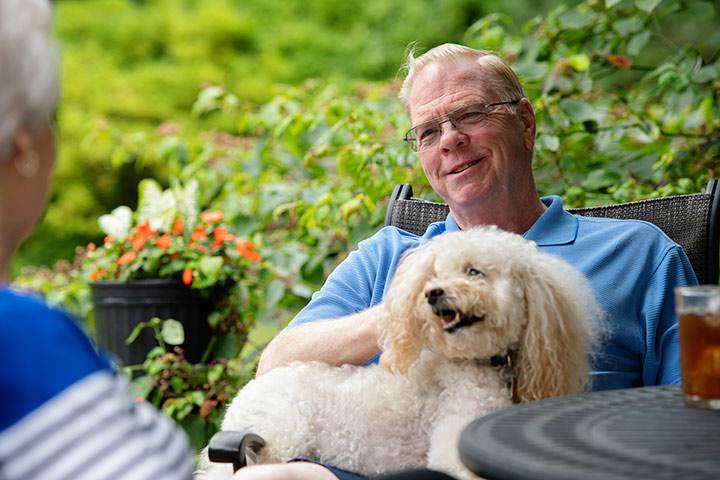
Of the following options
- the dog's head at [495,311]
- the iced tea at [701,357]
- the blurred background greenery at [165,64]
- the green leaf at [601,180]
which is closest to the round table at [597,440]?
the iced tea at [701,357]

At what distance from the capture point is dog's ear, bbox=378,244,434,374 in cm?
170

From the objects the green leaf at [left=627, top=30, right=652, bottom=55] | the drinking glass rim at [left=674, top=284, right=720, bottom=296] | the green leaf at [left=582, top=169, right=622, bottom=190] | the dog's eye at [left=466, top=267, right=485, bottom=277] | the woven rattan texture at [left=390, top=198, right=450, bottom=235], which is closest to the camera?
the drinking glass rim at [left=674, top=284, right=720, bottom=296]

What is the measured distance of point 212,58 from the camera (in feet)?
35.0

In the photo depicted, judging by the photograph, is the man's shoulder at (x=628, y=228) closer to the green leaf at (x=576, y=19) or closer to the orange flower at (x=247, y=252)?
the green leaf at (x=576, y=19)

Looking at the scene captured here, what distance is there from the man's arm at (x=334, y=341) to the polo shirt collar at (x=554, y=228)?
495mm

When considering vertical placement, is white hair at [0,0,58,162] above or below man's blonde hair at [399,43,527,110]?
below

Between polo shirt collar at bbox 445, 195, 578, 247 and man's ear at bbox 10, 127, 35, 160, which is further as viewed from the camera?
polo shirt collar at bbox 445, 195, 578, 247

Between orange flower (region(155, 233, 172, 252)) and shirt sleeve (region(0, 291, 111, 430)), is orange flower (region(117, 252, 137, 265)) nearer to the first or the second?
orange flower (region(155, 233, 172, 252))

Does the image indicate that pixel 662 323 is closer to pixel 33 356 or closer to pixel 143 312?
pixel 33 356

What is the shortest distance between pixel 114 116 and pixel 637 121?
28.9ft

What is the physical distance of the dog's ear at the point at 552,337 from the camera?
1612 mm

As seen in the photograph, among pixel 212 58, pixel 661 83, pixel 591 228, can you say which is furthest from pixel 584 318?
pixel 212 58

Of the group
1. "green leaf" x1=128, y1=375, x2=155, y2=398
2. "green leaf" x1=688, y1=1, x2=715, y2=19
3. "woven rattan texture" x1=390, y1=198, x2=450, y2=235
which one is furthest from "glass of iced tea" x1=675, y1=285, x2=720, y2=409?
"green leaf" x1=128, y1=375, x2=155, y2=398

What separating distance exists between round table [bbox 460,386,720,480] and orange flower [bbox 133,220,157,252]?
2647mm
